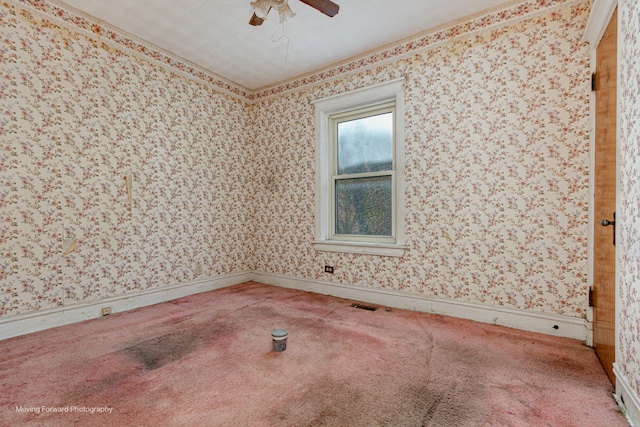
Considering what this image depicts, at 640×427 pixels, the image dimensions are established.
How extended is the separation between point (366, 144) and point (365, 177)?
383mm

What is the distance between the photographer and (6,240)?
2.18m

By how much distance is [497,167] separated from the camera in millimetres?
2434

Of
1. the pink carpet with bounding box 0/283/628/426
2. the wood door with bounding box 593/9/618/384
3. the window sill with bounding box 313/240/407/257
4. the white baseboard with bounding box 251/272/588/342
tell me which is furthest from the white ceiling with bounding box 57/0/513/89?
the pink carpet with bounding box 0/283/628/426

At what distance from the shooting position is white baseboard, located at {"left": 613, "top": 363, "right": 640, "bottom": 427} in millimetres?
1228

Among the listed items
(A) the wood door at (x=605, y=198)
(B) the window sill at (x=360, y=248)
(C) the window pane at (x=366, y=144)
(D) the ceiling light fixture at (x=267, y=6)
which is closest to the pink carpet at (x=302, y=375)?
(A) the wood door at (x=605, y=198)

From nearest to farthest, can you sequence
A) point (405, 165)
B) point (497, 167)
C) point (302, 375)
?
point (302, 375) → point (497, 167) → point (405, 165)

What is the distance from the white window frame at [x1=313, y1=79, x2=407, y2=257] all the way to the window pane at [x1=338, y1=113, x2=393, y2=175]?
114mm

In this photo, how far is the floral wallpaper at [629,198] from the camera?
125 cm

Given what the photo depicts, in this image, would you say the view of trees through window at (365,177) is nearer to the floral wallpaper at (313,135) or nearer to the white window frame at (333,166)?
the white window frame at (333,166)

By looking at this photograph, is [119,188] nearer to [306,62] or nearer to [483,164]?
[306,62]

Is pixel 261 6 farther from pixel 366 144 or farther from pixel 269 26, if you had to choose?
pixel 366 144

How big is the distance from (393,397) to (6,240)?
295cm

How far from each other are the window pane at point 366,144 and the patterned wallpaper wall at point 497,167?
0.29 m

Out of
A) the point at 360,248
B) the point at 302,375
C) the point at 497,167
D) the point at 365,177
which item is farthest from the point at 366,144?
the point at 302,375
